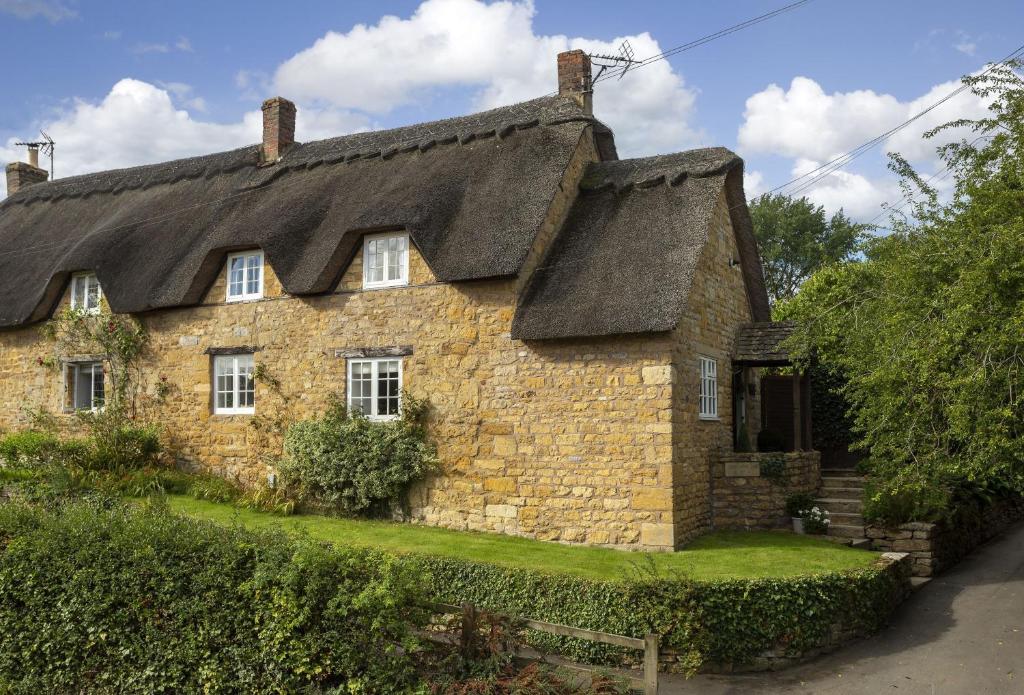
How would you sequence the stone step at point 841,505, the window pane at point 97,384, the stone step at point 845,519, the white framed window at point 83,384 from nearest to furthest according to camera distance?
the stone step at point 845,519, the stone step at point 841,505, the window pane at point 97,384, the white framed window at point 83,384

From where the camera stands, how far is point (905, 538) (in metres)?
13.4

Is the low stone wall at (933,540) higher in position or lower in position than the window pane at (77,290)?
lower

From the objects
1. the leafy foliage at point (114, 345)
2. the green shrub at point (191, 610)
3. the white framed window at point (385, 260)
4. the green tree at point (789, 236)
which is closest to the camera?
the green shrub at point (191, 610)

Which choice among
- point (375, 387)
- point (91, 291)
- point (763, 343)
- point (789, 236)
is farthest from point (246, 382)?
point (789, 236)

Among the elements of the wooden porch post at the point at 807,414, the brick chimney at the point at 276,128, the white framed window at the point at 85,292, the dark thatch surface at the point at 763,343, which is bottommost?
the wooden porch post at the point at 807,414

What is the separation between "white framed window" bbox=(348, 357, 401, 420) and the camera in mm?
14578

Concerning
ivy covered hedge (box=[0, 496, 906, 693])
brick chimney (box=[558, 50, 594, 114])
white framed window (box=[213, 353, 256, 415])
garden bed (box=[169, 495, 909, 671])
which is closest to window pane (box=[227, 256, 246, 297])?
white framed window (box=[213, 353, 256, 415])

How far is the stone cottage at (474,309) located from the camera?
12570 mm

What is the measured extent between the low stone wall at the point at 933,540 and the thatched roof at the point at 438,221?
5.24 m

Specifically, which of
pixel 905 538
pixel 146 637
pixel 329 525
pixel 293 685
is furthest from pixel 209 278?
pixel 905 538

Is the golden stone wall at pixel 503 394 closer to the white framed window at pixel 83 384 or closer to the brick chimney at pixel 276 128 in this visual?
the white framed window at pixel 83 384

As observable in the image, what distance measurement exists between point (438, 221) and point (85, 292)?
9.04 meters

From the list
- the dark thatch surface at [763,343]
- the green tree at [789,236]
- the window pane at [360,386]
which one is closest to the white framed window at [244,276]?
the window pane at [360,386]

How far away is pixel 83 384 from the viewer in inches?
738
